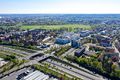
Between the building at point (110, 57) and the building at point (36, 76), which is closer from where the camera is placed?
the building at point (36, 76)

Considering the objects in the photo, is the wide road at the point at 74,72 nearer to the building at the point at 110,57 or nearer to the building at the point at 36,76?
the building at the point at 36,76

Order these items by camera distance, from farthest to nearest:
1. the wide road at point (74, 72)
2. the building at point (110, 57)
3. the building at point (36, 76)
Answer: the building at point (110, 57) → the wide road at point (74, 72) → the building at point (36, 76)

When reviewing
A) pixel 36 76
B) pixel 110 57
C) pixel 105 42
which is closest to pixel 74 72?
pixel 36 76

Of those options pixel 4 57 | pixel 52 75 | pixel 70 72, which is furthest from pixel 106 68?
pixel 4 57

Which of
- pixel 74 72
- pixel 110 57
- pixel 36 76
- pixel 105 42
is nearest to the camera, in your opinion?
pixel 36 76

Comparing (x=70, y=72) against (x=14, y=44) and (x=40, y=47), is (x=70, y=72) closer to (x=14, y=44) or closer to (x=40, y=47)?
(x=40, y=47)

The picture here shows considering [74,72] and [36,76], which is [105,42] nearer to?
[74,72]

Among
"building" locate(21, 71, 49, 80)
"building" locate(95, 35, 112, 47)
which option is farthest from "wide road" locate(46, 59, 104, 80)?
"building" locate(95, 35, 112, 47)

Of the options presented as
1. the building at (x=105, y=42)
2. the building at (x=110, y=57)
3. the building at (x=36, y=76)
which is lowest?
the building at (x=105, y=42)

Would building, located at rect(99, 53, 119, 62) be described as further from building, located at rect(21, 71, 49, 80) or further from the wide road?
building, located at rect(21, 71, 49, 80)

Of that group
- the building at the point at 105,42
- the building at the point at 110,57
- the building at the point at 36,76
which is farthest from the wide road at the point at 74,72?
the building at the point at 105,42

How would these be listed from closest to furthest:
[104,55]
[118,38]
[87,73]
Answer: [87,73], [104,55], [118,38]
